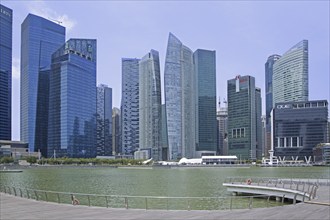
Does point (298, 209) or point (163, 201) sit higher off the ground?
point (298, 209)

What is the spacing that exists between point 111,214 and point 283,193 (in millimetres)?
23044

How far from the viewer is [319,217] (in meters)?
24.1

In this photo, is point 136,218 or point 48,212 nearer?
point 136,218

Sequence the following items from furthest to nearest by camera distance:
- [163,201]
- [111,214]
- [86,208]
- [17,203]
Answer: [163,201]
[17,203]
[86,208]
[111,214]

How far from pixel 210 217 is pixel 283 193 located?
21360 millimetres

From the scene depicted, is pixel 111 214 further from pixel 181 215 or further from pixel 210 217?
pixel 210 217

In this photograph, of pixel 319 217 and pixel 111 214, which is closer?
pixel 319 217

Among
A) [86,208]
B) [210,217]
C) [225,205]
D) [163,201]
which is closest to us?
[210,217]

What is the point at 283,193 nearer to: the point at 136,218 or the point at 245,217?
the point at 245,217

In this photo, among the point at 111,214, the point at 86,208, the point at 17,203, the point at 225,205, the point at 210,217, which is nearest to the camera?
the point at 210,217

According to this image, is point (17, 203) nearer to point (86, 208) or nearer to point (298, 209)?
point (86, 208)

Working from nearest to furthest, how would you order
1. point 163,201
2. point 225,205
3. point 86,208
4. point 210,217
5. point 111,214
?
point 210,217, point 111,214, point 86,208, point 225,205, point 163,201

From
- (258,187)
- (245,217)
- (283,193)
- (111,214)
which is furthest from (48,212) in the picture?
(258,187)

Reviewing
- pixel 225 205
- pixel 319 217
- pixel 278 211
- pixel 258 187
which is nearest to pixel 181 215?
pixel 278 211
